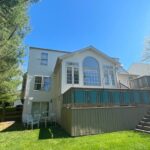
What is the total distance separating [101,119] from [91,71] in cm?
576

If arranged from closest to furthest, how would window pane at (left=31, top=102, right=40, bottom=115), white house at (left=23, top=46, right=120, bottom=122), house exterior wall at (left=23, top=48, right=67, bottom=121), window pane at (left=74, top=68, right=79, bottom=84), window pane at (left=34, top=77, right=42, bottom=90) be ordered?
window pane at (left=74, top=68, right=79, bottom=84), white house at (left=23, top=46, right=120, bottom=122), house exterior wall at (left=23, top=48, right=67, bottom=121), window pane at (left=31, top=102, right=40, bottom=115), window pane at (left=34, top=77, right=42, bottom=90)

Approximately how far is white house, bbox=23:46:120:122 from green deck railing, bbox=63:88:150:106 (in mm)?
3125

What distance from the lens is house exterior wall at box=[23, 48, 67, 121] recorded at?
15758 millimetres

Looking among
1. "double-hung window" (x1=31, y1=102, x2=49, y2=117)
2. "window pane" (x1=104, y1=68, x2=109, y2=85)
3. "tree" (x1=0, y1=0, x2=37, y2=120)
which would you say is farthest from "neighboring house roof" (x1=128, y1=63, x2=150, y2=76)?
"tree" (x1=0, y1=0, x2=37, y2=120)

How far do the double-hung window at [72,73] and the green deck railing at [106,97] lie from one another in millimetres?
3012

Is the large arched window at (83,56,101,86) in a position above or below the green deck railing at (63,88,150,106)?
above

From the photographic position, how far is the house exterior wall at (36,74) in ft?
51.7

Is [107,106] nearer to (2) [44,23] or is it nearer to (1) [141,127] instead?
(1) [141,127]

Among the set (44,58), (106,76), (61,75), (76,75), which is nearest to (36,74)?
(44,58)

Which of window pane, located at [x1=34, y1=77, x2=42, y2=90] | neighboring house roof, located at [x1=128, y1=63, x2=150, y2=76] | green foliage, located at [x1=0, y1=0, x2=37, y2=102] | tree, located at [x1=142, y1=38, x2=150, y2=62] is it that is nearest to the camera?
green foliage, located at [x1=0, y1=0, x2=37, y2=102]

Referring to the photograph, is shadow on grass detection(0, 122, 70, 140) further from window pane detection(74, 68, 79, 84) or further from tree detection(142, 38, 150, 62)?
tree detection(142, 38, 150, 62)

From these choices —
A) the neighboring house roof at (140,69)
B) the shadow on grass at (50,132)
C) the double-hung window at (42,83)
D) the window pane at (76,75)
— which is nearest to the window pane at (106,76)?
the window pane at (76,75)

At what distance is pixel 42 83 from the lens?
16.7 meters

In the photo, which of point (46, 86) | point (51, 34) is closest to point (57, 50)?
point (51, 34)
